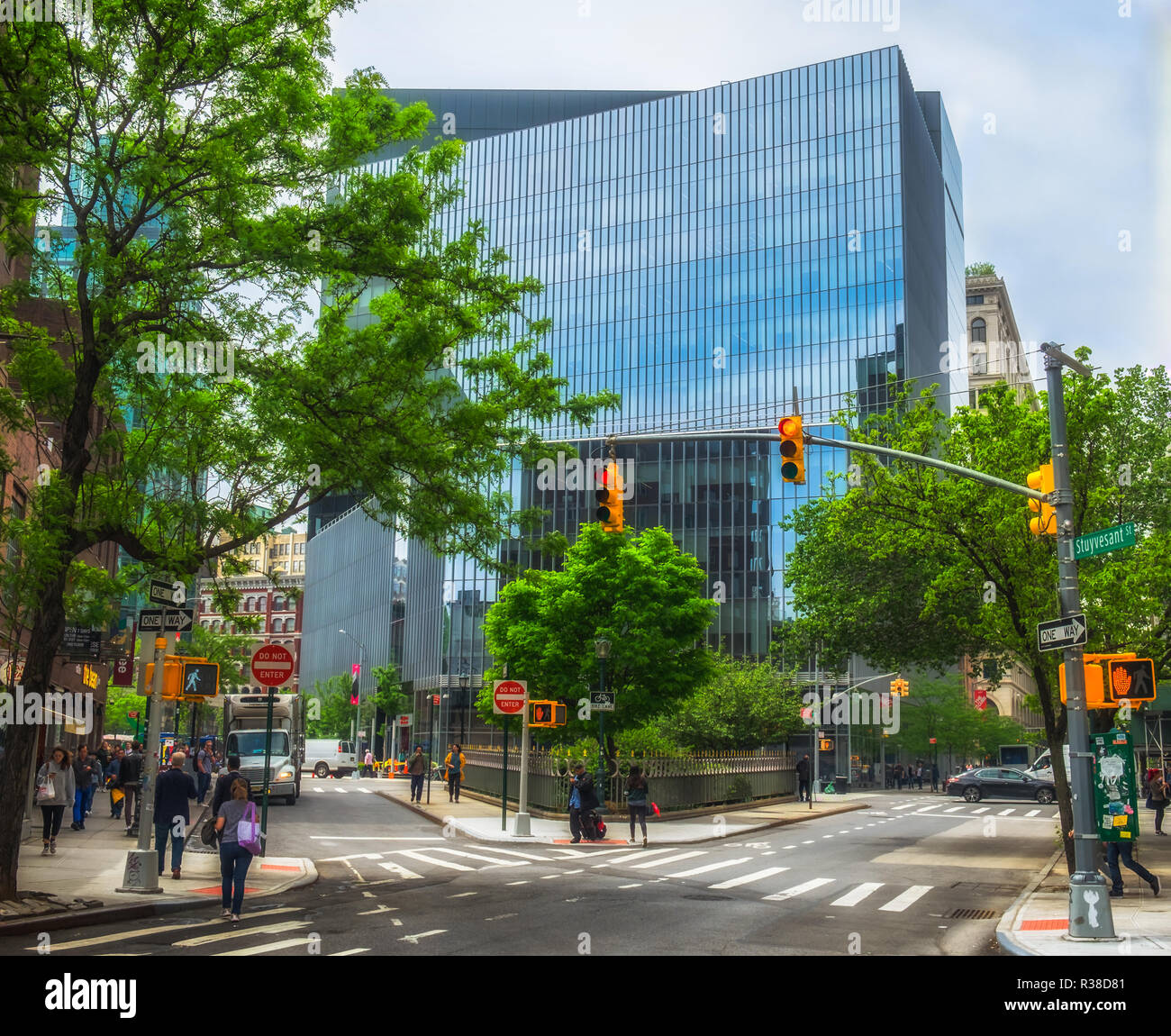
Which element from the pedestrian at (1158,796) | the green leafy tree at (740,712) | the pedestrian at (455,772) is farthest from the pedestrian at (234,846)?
the green leafy tree at (740,712)

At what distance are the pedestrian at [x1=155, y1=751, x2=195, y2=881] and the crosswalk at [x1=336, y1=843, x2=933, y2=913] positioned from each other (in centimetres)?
356

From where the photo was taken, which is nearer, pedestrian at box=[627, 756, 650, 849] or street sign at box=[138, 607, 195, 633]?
street sign at box=[138, 607, 195, 633]

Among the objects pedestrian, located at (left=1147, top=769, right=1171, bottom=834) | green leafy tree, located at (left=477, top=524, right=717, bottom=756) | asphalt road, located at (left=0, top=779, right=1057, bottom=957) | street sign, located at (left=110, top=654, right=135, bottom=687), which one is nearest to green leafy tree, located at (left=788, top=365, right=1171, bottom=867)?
asphalt road, located at (left=0, top=779, right=1057, bottom=957)

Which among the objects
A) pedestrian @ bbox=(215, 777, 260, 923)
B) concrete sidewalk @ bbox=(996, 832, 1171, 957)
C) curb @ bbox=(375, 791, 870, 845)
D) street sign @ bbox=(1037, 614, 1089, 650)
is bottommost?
curb @ bbox=(375, 791, 870, 845)

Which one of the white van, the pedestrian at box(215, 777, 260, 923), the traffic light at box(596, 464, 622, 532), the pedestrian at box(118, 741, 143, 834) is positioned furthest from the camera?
the white van

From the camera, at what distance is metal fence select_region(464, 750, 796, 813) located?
113 feet

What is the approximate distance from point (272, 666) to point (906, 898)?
11251mm

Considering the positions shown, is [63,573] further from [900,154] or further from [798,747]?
[900,154]

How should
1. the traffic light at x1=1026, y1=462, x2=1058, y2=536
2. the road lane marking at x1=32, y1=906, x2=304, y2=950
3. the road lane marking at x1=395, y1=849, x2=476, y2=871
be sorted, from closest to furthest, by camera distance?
the road lane marking at x1=32, y1=906, x2=304, y2=950 < the traffic light at x1=1026, y1=462, x2=1058, y2=536 < the road lane marking at x1=395, y1=849, x2=476, y2=871

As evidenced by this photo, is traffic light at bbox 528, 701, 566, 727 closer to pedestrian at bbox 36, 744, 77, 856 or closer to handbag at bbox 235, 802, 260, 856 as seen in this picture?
pedestrian at bbox 36, 744, 77, 856

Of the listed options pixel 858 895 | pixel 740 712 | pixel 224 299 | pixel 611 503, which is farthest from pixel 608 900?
pixel 740 712

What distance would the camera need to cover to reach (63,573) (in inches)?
567

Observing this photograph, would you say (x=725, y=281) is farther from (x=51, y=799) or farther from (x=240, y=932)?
(x=240, y=932)

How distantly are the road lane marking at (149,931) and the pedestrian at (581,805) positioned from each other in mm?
11944
